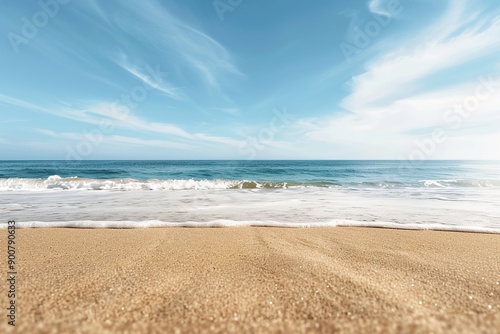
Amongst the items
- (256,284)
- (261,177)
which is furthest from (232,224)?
(261,177)

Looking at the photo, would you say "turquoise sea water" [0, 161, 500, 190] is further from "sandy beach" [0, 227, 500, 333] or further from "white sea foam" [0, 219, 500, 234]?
"sandy beach" [0, 227, 500, 333]

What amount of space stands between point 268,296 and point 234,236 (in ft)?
5.75

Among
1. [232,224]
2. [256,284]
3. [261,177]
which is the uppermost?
[256,284]

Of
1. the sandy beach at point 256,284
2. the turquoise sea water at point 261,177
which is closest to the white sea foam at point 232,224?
the sandy beach at point 256,284

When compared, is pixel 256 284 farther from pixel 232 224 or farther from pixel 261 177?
pixel 261 177

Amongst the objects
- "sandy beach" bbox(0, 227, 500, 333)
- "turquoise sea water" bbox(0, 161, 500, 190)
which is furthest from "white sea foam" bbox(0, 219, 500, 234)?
"turquoise sea water" bbox(0, 161, 500, 190)

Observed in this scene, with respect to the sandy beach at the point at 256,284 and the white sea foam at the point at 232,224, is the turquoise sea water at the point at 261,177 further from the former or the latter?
the sandy beach at the point at 256,284

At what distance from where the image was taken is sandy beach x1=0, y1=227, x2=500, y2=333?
144 centimetres

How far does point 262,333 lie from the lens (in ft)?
4.44

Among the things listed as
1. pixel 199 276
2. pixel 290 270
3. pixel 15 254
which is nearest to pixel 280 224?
pixel 290 270

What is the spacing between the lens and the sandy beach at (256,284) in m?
1.44

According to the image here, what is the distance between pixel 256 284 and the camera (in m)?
1.95

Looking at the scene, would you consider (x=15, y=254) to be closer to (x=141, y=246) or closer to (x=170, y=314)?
(x=141, y=246)

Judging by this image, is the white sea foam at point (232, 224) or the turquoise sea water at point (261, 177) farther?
the turquoise sea water at point (261, 177)
